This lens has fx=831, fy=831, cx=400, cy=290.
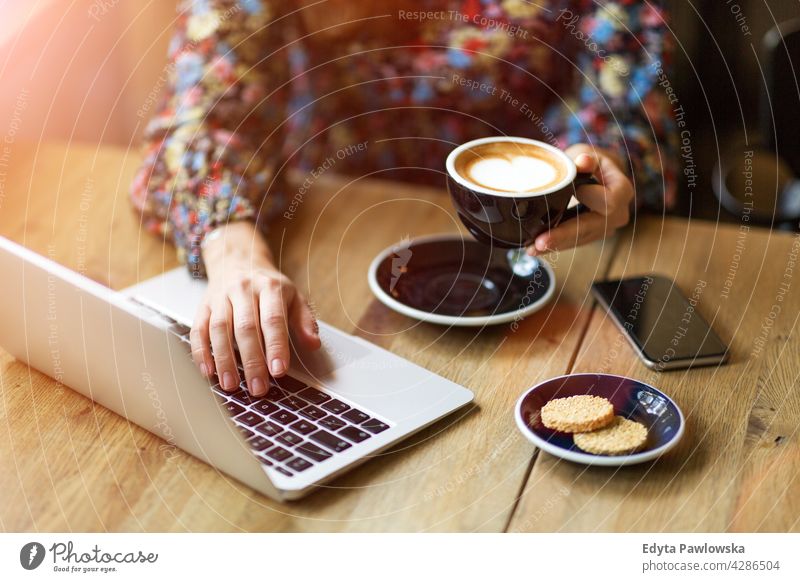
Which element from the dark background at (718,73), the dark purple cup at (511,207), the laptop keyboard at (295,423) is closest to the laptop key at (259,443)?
the laptop keyboard at (295,423)

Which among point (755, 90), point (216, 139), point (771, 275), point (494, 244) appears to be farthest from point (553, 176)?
point (755, 90)

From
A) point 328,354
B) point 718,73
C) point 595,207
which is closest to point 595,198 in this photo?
point 595,207

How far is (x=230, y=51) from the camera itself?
0.80 meters

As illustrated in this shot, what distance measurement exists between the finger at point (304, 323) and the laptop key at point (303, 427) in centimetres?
9

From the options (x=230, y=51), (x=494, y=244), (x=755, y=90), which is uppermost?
(x=230, y=51)

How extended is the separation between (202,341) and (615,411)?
28 centimetres

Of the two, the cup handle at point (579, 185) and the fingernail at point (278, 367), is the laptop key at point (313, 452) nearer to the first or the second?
the fingernail at point (278, 367)

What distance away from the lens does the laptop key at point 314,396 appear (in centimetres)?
54

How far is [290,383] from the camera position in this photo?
0.56m

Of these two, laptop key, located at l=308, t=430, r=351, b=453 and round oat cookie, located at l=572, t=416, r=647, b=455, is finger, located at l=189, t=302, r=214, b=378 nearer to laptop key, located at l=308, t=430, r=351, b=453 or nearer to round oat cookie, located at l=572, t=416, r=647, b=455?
laptop key, located at l=308, t=430, r=351, b=453

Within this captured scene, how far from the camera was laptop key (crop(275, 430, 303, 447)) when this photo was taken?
0.49 m

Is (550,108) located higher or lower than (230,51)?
lower

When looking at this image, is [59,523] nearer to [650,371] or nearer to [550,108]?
[650,371]

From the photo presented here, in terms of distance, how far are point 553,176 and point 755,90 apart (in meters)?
1.06
